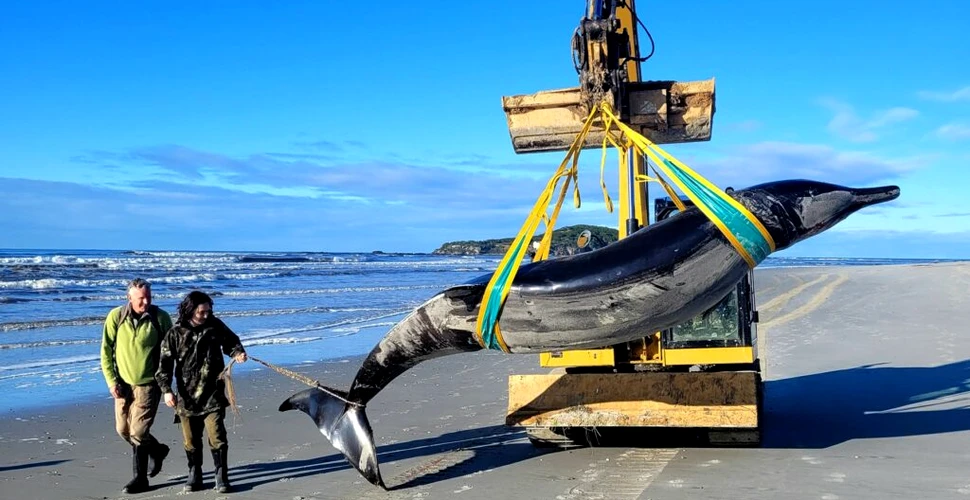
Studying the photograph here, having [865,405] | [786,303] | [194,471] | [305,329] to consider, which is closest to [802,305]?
[786,303]

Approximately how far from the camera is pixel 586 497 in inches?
254

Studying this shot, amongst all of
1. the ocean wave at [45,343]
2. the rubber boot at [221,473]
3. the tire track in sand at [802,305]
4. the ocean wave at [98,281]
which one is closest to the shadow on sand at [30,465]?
the rubber boot at [221,473]

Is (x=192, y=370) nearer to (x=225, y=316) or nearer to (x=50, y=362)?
(x=50, y=362)

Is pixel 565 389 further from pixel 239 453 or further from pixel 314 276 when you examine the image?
pixel 314 276

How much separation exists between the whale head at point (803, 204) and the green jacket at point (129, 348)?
4680 mm

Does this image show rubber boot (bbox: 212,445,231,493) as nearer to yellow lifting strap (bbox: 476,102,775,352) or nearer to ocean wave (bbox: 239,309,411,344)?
yellow lifting strap (bbox: 476,102,775,352)

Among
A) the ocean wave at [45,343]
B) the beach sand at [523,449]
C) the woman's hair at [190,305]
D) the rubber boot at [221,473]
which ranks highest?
the woman's hair at [190,305]

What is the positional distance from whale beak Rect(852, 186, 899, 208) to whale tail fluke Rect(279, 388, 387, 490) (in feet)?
12.6

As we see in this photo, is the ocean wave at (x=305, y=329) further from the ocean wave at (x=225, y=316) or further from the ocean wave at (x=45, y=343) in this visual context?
the ocean wave at (x=45, y=343)

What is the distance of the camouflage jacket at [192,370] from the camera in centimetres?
695

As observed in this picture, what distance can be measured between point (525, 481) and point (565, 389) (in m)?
1.08


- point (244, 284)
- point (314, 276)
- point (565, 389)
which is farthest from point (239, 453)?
point (314, 276)

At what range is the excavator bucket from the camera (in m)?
6.95

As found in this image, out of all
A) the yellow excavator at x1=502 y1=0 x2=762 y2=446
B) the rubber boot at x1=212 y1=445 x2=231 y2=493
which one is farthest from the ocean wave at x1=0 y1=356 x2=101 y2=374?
the yellow excavator at x1=502 y1=0 x2=762 y2=446
